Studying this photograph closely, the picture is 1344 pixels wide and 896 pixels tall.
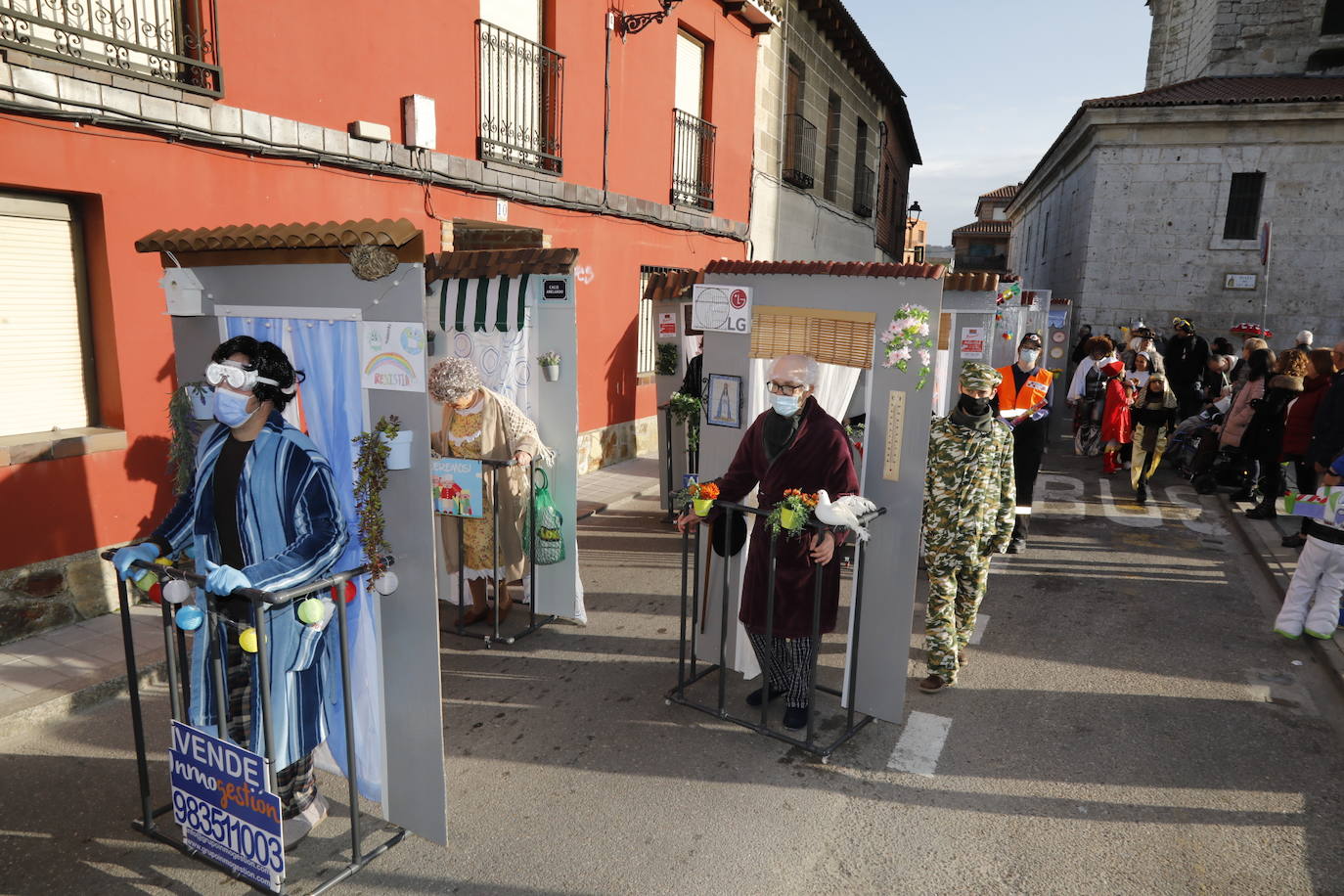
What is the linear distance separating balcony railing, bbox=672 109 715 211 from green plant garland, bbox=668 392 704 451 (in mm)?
5318

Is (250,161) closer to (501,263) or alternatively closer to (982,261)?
(501,263)

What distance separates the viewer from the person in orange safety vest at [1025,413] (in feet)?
25.5

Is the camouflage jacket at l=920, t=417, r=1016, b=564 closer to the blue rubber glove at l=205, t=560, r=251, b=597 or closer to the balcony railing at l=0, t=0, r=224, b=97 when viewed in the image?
the blue rubber glove at l=205, t=560, r=251, b=597

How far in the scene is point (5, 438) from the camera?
547 centimetres

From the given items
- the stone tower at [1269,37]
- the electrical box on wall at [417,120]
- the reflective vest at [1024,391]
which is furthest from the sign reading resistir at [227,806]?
the stone tower at [1269,37]

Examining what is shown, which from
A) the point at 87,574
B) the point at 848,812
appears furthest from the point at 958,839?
the point at 87,574

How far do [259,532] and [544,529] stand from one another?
2.81 m

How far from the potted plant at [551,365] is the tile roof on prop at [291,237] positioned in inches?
103

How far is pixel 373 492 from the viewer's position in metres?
3.32

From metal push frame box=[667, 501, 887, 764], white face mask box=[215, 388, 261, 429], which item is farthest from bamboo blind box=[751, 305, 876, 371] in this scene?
white face mask box=[215, 388, 261, 429]

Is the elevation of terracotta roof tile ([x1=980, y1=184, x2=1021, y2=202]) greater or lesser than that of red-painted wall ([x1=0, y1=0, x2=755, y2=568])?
greater

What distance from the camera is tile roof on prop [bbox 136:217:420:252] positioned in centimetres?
301

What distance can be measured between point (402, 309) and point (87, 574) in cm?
425

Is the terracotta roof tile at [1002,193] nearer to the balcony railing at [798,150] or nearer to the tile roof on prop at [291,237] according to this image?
the balcony railing at [798,150]
